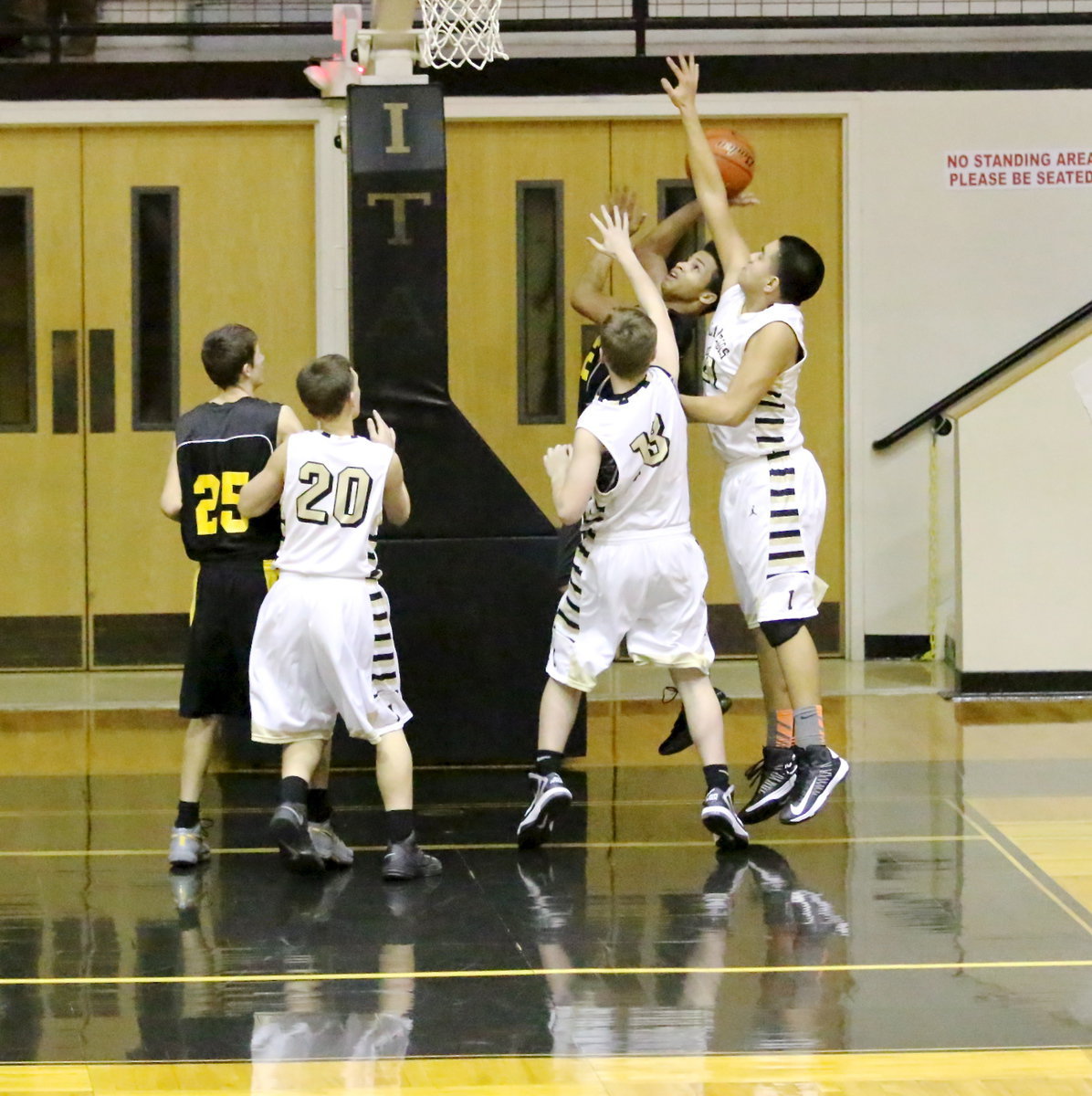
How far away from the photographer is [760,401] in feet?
17.8

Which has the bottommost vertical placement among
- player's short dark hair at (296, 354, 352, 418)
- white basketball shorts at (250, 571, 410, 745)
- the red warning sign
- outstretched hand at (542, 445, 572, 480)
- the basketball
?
white basketball shorts at (250, 571, 410, 745)

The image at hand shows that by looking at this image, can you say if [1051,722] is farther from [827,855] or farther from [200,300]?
[200,300]

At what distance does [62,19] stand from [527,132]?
227 centimetres

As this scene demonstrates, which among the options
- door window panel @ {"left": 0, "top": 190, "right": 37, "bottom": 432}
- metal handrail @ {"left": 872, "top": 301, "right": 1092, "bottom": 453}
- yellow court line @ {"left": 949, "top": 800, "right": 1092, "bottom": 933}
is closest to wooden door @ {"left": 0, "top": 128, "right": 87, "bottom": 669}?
door window panel @ {"left": 0, "top": 190, "right": 37, "bottom": 432}

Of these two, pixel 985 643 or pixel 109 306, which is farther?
pixel 109 306

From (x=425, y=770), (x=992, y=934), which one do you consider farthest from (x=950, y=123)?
(x=992, y=934)

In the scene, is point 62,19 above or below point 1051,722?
above

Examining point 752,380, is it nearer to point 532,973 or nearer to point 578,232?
point 532,973

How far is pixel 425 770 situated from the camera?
634 centimetres

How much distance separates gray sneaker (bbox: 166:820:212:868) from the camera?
16.5 feet

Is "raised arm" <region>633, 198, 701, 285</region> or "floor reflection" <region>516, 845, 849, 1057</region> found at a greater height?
"raised arm" <region>633, 198, 701, 285</region>

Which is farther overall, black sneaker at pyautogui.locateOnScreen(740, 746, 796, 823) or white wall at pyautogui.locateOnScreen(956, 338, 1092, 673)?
white wall at pyautogui.locateOnScreen(956, 338, 1092, 673)

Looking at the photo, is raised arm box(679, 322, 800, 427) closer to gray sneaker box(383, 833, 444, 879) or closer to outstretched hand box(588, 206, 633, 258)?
outstretched hand box(588, 206, 633, 258)

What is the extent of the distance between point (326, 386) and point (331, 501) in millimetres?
316
